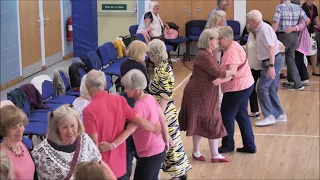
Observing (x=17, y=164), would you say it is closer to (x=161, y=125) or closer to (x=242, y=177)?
(x=161, y=125)

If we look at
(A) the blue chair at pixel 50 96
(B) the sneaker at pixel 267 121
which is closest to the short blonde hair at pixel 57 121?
(A) the blue chair at pixel 50 96

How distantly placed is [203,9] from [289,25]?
13.6ft

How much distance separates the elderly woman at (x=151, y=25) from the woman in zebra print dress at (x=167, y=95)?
5.98 m

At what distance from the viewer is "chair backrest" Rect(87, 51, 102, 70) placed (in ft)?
30.6

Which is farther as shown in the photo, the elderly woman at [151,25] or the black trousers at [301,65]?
the elderly woman at [151,25]

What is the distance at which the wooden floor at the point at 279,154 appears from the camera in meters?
6.52

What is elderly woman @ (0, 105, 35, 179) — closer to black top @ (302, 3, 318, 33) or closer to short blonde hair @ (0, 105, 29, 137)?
short blonde hair @ (0, 105, 29, 137)

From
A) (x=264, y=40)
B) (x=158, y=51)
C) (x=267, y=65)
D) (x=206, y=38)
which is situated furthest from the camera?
(x=267, y=65)

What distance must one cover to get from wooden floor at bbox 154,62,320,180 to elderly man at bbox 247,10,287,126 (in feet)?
0.59

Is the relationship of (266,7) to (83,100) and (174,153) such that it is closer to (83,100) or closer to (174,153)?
(174,153)

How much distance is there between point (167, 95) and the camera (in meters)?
5.73

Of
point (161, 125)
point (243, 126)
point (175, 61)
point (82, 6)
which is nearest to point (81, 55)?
point (82, 6)

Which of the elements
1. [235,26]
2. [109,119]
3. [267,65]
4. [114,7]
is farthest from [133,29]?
[109,119]

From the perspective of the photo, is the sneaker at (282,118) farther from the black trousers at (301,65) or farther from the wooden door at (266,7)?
the wooden door at (266,7)
